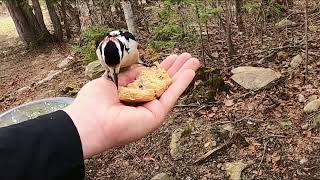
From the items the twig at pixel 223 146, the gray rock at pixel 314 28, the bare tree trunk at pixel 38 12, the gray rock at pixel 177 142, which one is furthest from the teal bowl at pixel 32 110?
the bare tree trunk at pixel 38 12

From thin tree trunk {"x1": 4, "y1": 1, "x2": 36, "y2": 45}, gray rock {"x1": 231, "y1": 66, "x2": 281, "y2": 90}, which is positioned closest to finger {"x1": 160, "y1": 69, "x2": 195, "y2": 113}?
gray rock {"x1": 231, "y1": 66, "x2": 281, "y2": 90}

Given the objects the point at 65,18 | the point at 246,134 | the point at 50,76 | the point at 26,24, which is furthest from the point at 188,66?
the point at 26,24

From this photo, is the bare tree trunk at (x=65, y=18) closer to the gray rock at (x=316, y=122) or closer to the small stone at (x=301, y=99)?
the small stone at (x=301, y=99)

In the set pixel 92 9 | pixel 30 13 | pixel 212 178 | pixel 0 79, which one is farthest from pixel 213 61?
pixel 30 13

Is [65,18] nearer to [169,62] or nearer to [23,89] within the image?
[23,89]

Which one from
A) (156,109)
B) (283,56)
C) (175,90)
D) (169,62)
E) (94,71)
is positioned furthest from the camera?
(94,71)

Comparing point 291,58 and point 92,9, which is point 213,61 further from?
point 92,9
